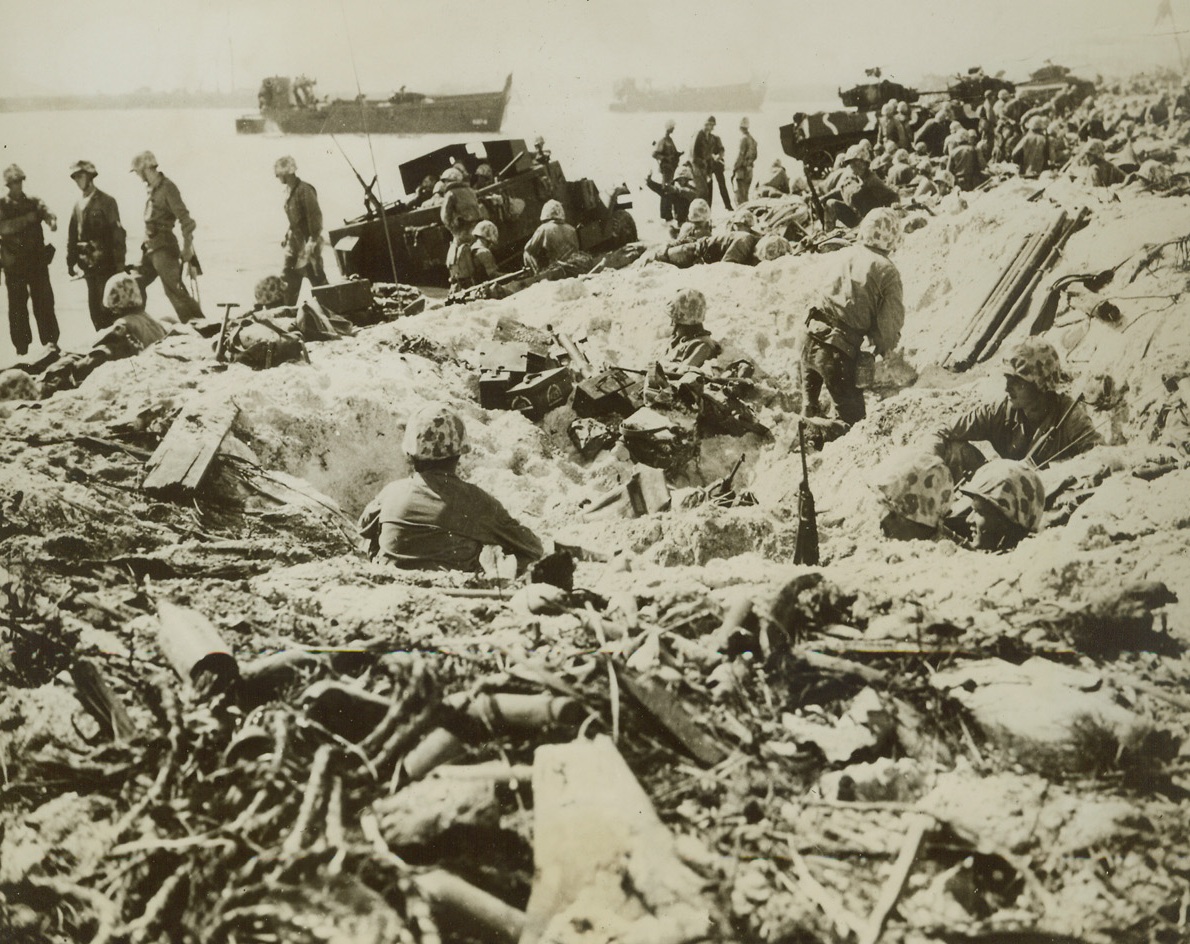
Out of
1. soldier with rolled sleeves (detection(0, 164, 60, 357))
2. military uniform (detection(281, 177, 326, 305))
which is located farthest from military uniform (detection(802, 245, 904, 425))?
soldier with rolled sleeves (detection(0, 164, 60, 357))

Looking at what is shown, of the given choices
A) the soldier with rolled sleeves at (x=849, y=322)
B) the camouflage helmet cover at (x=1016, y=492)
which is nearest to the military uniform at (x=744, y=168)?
the soldier with rolled sleeves at (x=849, y=322)

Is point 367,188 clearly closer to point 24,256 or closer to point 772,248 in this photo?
point 24,256

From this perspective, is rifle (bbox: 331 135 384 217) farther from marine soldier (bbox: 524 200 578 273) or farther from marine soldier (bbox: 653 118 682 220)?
marine soldier (bbox: 524 200 578 273)

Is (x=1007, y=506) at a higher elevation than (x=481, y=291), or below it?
below

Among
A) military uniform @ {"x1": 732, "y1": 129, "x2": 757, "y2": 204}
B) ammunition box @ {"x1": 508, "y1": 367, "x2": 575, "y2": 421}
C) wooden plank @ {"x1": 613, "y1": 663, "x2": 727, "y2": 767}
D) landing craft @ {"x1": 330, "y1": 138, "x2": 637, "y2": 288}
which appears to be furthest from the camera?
A: landing craft @ {"x1": 330, "y1": 138, "x2": 637, "y2": 288}

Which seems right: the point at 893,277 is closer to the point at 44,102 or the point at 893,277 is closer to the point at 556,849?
the point at 556,849

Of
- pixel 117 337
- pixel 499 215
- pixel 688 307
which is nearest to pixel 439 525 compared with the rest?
pixel 688 307
